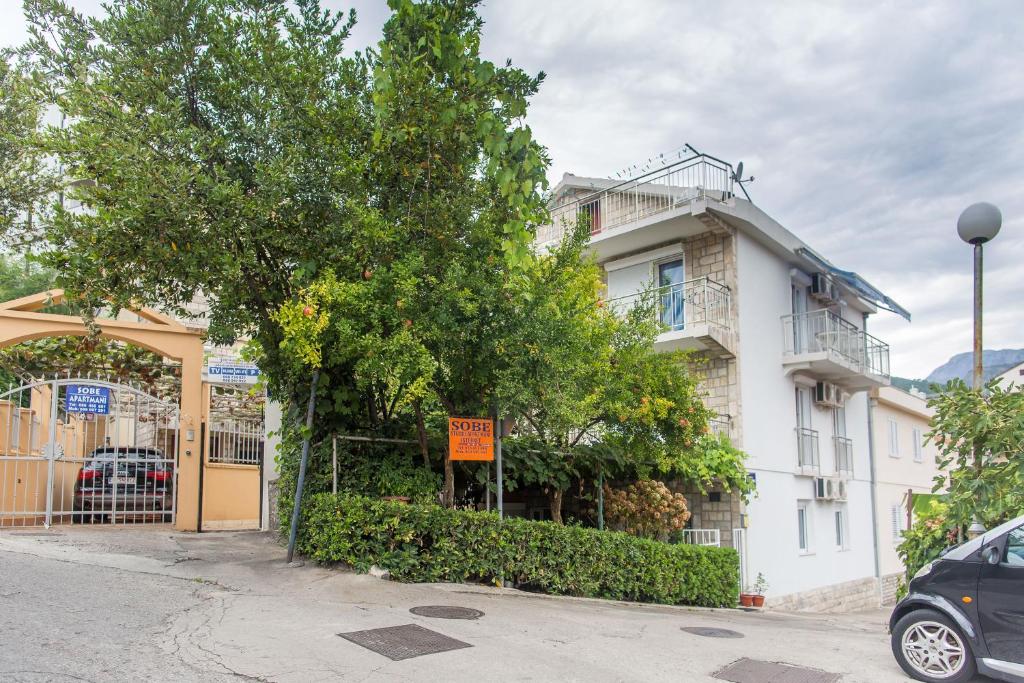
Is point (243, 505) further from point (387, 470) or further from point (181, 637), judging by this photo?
point (181, 637)

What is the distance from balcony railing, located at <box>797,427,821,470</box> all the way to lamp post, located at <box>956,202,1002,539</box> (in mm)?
10354

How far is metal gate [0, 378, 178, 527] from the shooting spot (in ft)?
41.0

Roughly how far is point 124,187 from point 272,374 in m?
2.94

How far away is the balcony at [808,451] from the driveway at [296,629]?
26.7 feet

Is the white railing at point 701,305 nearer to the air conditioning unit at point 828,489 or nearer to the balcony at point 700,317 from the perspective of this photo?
the balcony at point 700,317

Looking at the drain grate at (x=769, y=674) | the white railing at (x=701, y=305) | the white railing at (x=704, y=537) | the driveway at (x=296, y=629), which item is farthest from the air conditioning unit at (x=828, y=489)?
the drain grate at (x=769, y=674)

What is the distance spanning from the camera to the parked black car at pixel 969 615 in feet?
20.1

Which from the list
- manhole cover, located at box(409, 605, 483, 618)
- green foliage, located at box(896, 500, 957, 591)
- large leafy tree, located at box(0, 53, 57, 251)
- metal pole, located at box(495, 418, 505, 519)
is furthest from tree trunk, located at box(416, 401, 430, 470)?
large leafy tree, located at box(0, 53, 57, 251)

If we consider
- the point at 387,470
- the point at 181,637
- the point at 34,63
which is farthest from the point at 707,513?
the point at 34,63

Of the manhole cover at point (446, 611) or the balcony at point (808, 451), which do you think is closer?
the manhole cover at point (446, 611)

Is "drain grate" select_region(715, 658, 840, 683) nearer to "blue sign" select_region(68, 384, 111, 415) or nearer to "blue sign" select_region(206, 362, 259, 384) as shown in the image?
"blue sign" select_region(206, 362, 259, 384)

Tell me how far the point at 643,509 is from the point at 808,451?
24.1ft

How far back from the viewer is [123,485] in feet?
43.1

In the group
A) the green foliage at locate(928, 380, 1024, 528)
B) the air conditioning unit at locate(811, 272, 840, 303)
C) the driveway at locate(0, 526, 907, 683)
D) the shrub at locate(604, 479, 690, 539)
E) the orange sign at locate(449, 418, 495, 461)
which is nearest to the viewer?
the driveway at locate(0, 526, 907, 683)
